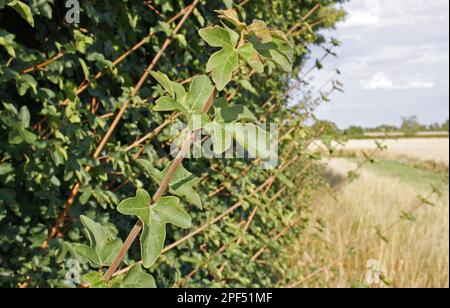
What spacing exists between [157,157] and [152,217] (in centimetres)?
112

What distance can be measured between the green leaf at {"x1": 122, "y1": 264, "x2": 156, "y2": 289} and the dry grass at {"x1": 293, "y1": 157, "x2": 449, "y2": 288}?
2238 mm

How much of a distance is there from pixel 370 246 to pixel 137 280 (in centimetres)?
394

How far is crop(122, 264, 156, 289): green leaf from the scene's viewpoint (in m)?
0.76

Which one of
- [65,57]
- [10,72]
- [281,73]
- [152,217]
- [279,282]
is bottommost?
[279,282]

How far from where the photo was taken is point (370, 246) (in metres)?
4.25

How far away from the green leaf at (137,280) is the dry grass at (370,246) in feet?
7.34

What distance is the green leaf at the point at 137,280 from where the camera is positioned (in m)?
0.76

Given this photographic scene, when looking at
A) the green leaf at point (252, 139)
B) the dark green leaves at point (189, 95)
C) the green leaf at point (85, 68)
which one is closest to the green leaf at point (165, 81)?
the dark green leaves at point (189, 95)

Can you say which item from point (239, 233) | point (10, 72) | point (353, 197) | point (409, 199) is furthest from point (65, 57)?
point (409, 199)

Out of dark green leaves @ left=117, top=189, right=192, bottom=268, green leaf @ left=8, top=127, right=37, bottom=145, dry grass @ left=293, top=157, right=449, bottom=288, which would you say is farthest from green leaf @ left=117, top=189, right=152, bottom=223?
dry grass @ left=293, top=157, right=449, bottom=288

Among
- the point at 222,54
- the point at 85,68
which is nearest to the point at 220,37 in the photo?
the point at 222,54

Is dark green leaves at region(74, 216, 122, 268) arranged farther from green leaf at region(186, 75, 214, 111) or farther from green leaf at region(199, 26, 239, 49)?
green leaf at region(199, 26, 239, 49)
